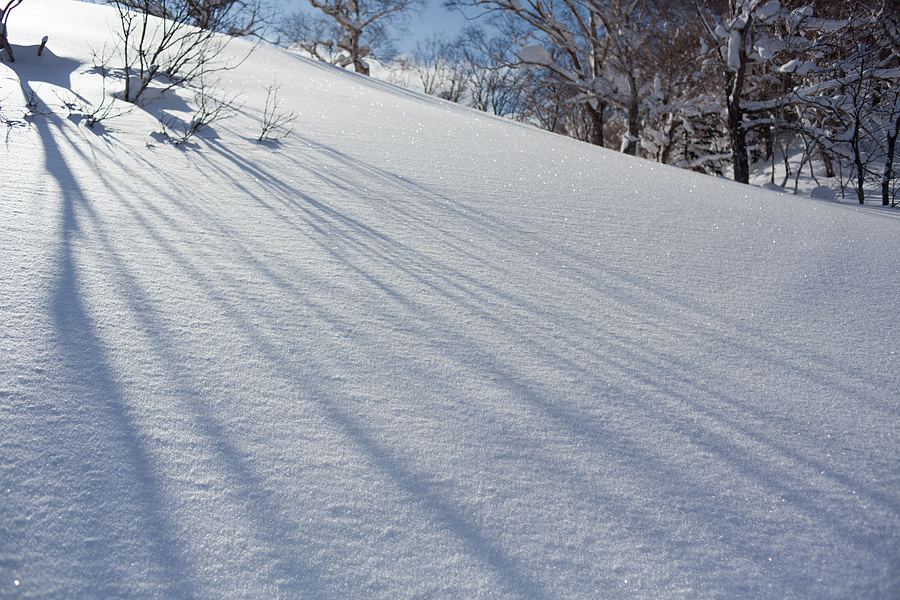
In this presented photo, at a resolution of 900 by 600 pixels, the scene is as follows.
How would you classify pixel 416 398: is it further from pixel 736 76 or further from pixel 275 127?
pixel 736 76

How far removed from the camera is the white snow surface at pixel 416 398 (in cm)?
107

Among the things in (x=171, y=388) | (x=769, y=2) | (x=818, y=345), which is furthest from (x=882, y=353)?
(x=769, y=2)

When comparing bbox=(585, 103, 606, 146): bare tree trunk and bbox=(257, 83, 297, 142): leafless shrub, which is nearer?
bbox=(257, 83, 297, 142): leafless shrub

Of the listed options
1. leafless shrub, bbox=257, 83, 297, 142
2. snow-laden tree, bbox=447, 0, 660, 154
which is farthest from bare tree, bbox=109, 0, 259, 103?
snow-laden tree, bbox=447, 0, 660, 154

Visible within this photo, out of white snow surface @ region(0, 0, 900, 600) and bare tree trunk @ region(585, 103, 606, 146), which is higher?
bare tree trunk @ region(585, 103, 606, 146)

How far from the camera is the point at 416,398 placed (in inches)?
58.1

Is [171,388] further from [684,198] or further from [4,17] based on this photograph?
[4,17]

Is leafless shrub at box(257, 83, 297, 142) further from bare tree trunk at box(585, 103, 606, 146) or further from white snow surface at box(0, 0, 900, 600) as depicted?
bare tree trunk at box(585, 103, 606, 146)

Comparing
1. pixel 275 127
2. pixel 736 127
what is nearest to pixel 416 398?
pixel 275 127

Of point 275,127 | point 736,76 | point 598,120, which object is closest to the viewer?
point 275,127

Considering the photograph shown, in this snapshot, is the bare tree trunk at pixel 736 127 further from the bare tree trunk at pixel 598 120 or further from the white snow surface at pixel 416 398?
the white snow surface at pixel 416 398

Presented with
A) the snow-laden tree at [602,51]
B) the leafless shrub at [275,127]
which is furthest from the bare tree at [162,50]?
the snow-laden tree at [602,51]

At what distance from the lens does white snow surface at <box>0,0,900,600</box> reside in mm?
1065

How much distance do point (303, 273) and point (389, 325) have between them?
495 millimetres
